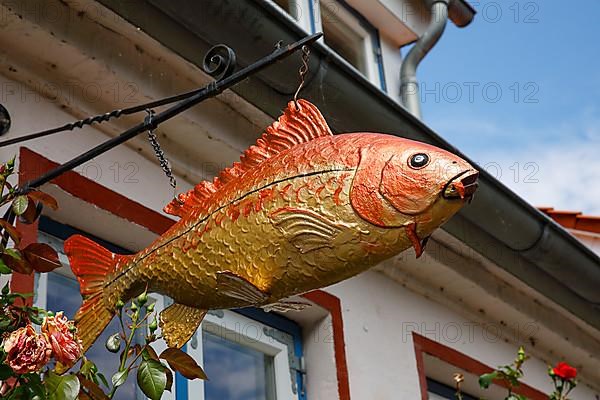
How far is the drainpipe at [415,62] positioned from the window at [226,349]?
1774 millimetres

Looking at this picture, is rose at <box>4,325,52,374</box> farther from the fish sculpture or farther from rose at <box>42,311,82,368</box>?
the fish sculpture

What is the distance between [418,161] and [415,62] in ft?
12.1

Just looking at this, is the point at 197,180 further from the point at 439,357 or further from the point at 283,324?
the point at 439,357

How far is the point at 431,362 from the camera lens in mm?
4820

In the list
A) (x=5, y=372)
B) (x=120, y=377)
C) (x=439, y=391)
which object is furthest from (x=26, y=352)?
(x=439, y=391)

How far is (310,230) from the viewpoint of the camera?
2.11m

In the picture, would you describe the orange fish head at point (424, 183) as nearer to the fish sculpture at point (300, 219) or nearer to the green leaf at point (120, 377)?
the fish sculpture at point (300, 219)

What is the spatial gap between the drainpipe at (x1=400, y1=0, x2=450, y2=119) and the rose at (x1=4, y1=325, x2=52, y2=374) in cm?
359

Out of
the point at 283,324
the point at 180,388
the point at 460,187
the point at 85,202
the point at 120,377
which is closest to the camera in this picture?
the point at 460,187

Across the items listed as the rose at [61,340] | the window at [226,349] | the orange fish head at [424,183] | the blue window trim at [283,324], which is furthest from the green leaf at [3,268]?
the blue window trim at [283,324]

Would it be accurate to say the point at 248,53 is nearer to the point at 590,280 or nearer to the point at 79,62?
the point at 79,62

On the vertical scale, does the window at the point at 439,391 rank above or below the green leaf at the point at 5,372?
above

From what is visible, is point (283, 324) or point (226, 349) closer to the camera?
point (226, 349)

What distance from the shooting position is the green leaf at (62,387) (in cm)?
221
